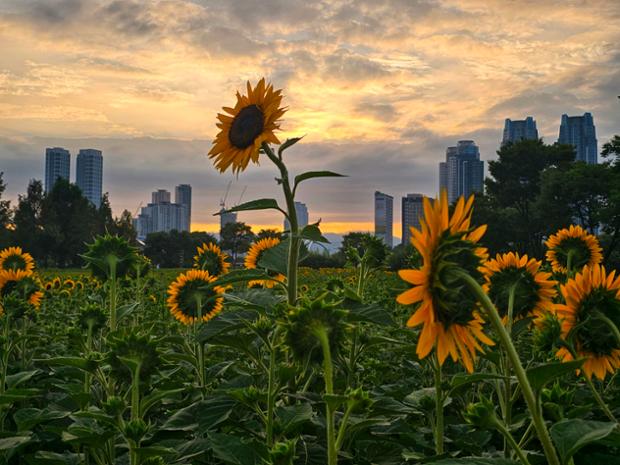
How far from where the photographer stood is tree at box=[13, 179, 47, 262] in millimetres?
54438

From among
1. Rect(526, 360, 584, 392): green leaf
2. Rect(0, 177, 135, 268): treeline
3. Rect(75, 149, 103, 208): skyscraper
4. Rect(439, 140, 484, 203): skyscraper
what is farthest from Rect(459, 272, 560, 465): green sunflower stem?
Rect(75, 149, 103, 208): skyscraper

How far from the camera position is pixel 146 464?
1800 millimetres

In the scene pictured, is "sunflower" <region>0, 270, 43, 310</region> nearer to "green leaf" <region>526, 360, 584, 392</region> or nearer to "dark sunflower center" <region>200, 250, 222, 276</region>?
"dark sunflower center" <region>200, 250, 222, 276</region>

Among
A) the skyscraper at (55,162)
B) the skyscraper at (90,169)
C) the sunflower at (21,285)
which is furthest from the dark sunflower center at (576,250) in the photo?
the skyscraper at (90,169)

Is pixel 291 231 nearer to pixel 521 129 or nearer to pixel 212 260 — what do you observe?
pixel 212 260

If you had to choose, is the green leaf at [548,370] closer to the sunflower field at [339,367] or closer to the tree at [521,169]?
the sunflower field at [339,367]

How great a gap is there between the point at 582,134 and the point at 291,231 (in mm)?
174773

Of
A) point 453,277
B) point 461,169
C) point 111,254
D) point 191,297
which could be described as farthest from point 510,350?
point 461,169

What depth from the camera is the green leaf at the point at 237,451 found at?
65.1 inches

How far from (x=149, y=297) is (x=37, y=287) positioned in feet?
6.23

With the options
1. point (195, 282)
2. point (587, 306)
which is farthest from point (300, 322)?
point (195, 282)

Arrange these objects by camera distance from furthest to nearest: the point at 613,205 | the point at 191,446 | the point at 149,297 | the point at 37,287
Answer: the point at 613,205, the point at 149,297, the point at 37,287, the point at 191,446

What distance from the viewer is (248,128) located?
2.55 metres

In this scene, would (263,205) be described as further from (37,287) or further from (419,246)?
(37,287)
